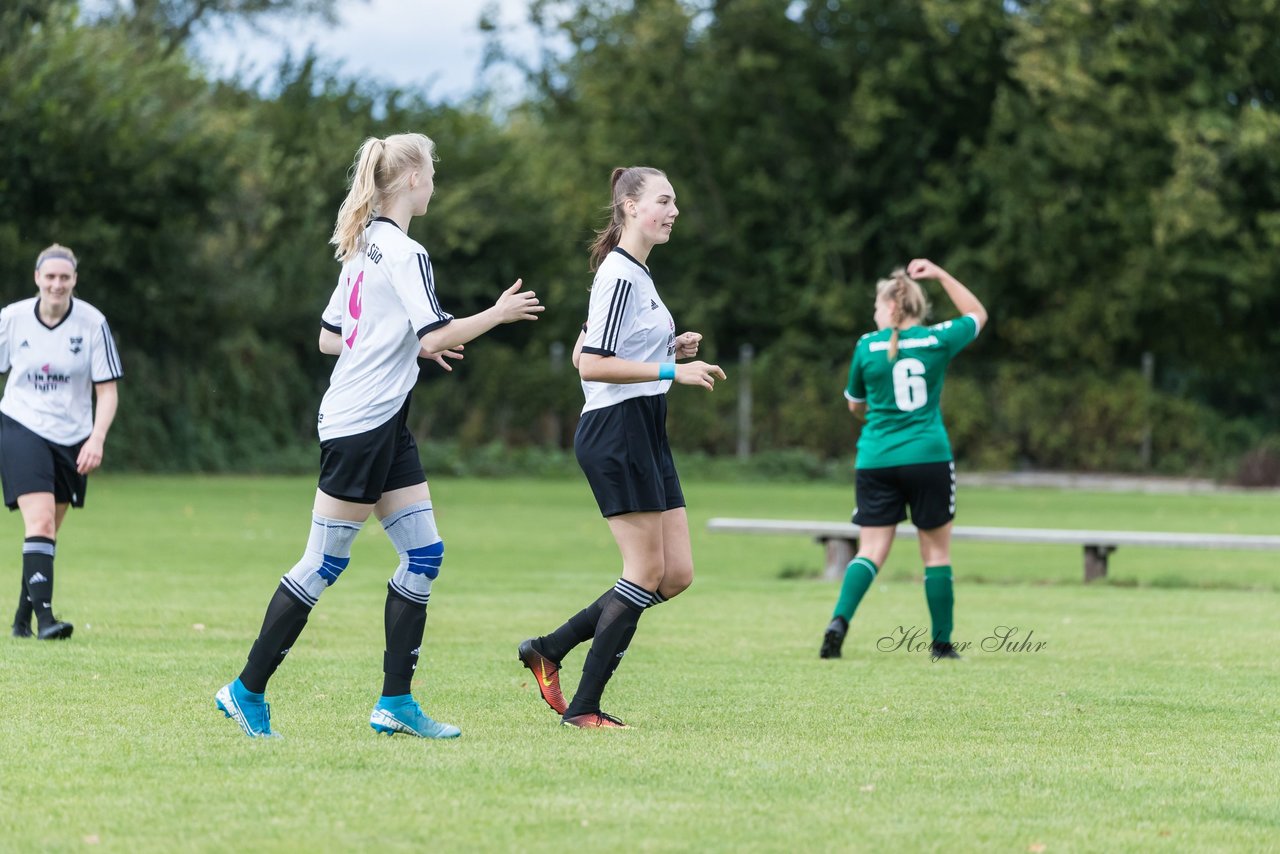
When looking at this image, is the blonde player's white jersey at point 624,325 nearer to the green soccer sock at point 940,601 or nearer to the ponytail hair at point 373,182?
the ponytail hair at point 373,182

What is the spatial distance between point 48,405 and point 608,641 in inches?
156

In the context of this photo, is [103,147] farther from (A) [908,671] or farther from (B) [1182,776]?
(B) [1182,776]

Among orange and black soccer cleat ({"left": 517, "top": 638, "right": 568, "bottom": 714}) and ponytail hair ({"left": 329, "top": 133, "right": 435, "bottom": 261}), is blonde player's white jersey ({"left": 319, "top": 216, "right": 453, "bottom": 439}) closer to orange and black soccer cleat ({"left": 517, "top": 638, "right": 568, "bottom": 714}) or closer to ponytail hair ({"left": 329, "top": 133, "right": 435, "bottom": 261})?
ponytail hair ({"left": 329, "top": 133, "right": 435, "bottom": 261})

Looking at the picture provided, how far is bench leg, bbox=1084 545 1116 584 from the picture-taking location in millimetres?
13961

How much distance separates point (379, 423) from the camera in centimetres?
582

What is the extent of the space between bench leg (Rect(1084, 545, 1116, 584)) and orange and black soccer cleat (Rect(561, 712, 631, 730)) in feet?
27.7

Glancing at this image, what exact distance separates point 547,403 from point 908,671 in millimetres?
25228

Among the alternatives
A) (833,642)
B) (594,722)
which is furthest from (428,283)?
(833,642)

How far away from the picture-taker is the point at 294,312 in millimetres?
31750

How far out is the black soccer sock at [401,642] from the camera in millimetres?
6016

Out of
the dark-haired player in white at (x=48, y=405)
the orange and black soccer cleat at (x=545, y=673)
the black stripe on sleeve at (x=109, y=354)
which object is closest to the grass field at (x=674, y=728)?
the orange and black soccer cleat at (x=545, y=673)

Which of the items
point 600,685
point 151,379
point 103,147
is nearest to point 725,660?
point 600,685

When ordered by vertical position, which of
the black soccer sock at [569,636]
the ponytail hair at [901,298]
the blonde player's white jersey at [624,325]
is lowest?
the black soccer sock at [569,636]

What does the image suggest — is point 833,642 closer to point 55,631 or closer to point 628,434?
point 628,434
